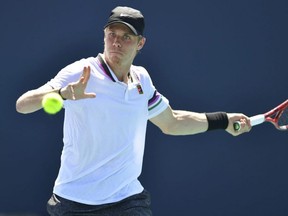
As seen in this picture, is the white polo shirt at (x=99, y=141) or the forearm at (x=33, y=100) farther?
the white polo shirt at (x=99, y=141)

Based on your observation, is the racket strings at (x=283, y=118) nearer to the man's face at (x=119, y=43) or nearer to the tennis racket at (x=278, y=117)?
the tennis racket at (x=278, y=117)

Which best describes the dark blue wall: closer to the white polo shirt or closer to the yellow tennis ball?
the white polo shirt

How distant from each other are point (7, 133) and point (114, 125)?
1.91 m

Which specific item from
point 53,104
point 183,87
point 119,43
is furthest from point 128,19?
point 183,87

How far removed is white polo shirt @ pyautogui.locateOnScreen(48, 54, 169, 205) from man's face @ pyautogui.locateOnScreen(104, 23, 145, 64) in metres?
0.08

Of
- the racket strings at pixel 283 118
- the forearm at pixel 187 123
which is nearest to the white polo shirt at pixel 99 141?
the forearm at pixel 187 123

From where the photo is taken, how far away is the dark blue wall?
5523 mm

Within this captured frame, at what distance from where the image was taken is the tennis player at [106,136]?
12.7 ft

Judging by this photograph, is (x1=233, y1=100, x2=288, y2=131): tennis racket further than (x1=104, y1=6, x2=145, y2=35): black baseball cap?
Yes

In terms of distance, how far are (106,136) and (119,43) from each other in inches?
21.2

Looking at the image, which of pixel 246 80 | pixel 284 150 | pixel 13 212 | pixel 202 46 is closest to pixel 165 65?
pixel 202 46

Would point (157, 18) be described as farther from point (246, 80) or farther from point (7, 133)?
point (7, 133)

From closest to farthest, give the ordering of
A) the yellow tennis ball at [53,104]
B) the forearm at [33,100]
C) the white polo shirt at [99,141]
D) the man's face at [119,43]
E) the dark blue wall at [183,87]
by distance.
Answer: the yellow tennis ball at [53,104] < the forearm at [33,100] < the white polo shirt at [99,141] < the man's face at [119,43] < the dark blue wall at [183,87]

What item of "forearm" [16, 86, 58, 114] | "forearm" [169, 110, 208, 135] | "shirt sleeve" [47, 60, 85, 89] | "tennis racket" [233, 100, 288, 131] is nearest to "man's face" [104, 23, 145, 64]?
"shirt sleeve" [47, 60, 85, 89]
